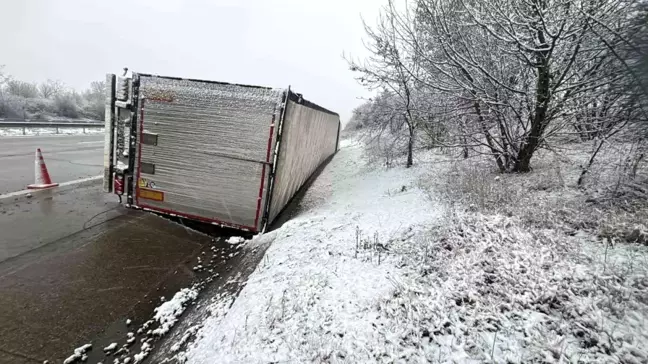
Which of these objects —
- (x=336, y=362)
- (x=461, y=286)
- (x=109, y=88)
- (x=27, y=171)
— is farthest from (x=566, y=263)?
(x=27, y=171)

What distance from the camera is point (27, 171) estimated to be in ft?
26.8

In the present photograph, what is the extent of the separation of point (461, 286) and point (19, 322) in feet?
14.1

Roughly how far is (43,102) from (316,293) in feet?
113

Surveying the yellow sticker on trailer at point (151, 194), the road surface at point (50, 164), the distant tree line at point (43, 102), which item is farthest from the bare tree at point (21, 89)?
the yellow sticker on trailer at point (151, 194)

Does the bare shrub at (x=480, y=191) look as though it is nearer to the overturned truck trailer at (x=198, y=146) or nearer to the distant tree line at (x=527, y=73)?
the distant tree line at (x=527, y=73)

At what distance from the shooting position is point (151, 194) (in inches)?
211

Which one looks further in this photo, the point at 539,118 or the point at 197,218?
the point at 539,118

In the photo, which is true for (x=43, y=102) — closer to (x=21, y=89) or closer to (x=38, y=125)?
(x=21, y=89)

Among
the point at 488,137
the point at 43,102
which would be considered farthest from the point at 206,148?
the point at 43,102

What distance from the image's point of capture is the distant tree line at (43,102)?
23.0 meters

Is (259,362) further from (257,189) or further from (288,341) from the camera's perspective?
(257,189)

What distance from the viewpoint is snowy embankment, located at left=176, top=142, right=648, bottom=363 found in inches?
93.5

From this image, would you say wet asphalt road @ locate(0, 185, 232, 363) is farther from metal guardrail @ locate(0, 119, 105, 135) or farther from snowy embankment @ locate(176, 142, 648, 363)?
metal guardrail @ locate(0, 119, 105, 135)

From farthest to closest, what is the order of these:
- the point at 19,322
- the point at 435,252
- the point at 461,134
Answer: the point at 461,134, the point at 435,252, the point at 19,322
